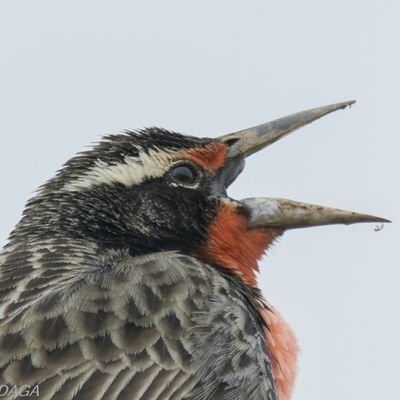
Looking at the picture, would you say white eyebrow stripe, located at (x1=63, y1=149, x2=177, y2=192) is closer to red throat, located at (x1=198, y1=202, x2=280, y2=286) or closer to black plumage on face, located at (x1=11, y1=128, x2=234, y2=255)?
black plumage on face, located at (x1=11, y1=128, x2=234, y2=255)

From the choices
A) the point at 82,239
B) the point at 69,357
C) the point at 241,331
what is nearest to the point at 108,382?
the point at 69,357

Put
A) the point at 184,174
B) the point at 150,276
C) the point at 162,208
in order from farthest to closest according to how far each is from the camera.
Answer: the point at 184,174 < the point at 162,208 < the point at 150,276

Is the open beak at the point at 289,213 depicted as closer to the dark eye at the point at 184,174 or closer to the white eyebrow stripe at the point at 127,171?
the dark eye at the point at 184,174

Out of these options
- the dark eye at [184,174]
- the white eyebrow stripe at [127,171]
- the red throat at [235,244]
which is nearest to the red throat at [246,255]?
the red throat at [235,244]

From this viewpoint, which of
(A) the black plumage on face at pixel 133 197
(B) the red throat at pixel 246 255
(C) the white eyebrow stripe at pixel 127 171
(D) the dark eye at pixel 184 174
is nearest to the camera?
(B) the red throat at pixel 246 255

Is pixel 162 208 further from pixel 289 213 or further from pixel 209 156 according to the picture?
pixel 289 213

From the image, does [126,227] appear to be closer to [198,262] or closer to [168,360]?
[198,262]

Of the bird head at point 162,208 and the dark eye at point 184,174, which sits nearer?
the bird head at point 162,208

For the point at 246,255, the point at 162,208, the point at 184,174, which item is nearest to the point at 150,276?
the point at 162,208
